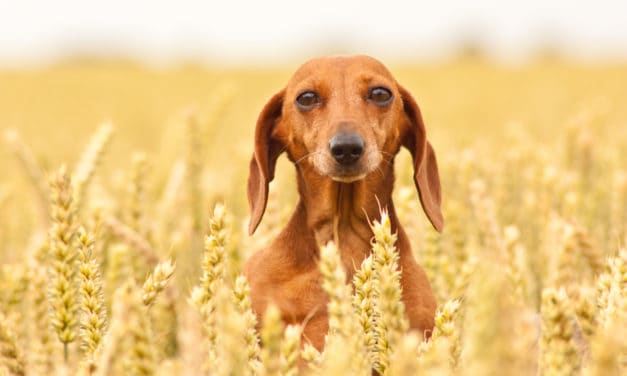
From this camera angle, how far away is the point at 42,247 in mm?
3709

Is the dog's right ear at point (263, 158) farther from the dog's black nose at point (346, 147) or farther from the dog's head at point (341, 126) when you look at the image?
the dog's black nose at point (346, 147)

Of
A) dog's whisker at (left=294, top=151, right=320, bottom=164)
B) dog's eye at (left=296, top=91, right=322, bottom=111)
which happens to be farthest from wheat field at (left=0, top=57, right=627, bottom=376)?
dog's eye at (left=296, top=91, right=322, bottom=111)

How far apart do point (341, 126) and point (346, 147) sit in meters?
0.12

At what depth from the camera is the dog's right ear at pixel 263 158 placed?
153 inches

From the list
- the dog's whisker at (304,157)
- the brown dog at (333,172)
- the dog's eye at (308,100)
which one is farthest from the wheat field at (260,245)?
the dog's eye at (308,100)

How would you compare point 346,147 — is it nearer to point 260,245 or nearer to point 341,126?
point 341,126

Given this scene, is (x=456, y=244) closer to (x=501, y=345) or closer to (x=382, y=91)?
(x=382, y=91)

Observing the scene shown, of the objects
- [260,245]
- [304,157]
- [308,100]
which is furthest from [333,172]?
[260,245]

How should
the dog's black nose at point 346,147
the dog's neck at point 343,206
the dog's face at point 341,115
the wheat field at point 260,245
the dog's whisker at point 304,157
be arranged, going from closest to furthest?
1. the wheat field at point 260,245
2. the dog's black nose at point 346,147
3. the dog's face at point 341,115
4. the dog's whisker at point 304,157
5. the dog's neck at point 343,206

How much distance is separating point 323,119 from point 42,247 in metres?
1.31

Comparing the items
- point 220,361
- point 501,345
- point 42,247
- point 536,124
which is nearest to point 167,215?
point 42,247

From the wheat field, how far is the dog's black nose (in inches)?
Answer: 19.6

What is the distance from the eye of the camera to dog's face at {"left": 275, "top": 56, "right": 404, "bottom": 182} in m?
3.57

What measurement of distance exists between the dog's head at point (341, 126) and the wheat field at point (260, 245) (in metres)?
0.27
